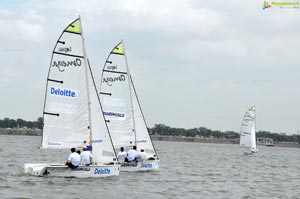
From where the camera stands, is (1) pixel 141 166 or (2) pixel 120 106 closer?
(1) pixel 141 166

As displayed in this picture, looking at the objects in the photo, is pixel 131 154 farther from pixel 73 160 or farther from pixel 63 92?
pixel 73 160

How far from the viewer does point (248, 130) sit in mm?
78500

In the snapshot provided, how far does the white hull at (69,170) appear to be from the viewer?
2516cm

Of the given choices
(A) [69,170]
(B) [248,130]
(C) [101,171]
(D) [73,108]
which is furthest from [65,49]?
(B) [248,130]

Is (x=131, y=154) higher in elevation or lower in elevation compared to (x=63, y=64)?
lower

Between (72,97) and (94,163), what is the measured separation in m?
3.19

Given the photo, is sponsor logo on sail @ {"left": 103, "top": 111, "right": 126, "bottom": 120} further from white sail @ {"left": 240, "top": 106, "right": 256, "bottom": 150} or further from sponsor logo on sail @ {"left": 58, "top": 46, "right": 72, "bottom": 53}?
white sail @ {"left": 240, "top": 106, "right": 256, "bottom": 150}

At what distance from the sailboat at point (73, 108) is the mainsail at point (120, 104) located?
6463 millimetres

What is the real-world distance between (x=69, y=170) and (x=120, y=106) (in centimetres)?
989

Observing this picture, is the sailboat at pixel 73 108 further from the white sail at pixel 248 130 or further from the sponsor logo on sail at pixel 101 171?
the white sail at pixel 248 130

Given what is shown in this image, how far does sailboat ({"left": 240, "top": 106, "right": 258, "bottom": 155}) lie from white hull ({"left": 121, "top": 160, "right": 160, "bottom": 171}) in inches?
1814

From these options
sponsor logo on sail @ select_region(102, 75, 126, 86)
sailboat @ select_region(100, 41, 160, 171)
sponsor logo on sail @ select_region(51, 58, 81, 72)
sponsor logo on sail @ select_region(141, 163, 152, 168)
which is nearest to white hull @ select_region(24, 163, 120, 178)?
sponsor logo on sail @ select_region(51, 58, 81, 72)

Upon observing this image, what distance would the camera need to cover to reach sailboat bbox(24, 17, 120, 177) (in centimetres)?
2638

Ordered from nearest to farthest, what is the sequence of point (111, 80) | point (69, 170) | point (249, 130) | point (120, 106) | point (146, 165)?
point (69, 170), point (146, 165), point (111, 80), point (120, 106), point (249, 130)
